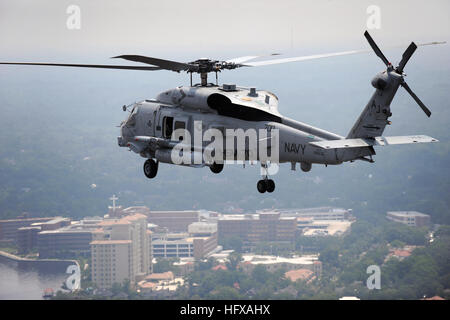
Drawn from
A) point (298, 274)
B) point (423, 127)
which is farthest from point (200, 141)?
point (423, 127)

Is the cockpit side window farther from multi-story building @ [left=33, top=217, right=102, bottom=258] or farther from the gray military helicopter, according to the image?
multi-story building @ [left=33, top=217, right=102, bottom=258]

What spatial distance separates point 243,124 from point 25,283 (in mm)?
116615

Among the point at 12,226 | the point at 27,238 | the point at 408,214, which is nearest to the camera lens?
the point at 27,238

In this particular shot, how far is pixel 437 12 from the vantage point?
7539 inches

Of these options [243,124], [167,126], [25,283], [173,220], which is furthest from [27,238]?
[243,124]

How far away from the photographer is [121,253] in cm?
14350

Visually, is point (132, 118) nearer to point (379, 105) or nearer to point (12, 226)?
point (379, 105)

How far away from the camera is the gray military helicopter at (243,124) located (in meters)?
28.2

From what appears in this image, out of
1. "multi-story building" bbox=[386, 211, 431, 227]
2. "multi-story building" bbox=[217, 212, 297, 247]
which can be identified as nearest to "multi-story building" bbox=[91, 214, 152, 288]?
"multi-story building" bbox=[217, 212, 297, 247]

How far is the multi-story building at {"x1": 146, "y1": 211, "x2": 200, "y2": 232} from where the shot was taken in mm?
172625

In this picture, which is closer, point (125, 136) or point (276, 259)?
point (125, 136)

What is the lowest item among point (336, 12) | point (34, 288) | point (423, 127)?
point (34, 288)
